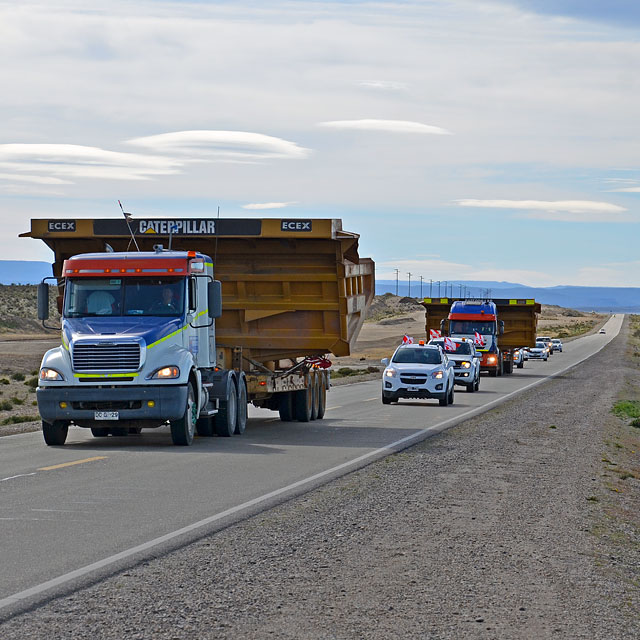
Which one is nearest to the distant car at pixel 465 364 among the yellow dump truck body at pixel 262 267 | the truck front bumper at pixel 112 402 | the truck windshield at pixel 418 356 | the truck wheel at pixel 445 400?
the truck windshield at pixel 418 356

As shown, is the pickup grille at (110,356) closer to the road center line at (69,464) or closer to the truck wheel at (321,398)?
the road center line at (69,464)

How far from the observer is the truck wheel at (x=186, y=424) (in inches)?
675

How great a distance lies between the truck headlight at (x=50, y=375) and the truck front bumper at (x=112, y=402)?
17 cm

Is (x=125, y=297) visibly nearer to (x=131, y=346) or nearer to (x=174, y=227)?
(x=131, y=346)

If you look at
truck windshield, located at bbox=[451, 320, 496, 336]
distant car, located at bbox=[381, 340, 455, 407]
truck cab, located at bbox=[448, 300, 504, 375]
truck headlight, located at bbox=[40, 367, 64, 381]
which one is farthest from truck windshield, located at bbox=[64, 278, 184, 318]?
truck windshield, located at bbox=[451, 320, 496, 336]

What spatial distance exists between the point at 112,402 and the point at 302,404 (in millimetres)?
7678

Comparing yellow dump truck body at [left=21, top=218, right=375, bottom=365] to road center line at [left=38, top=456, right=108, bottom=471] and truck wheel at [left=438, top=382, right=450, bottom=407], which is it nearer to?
road center line at [left=38, top=456, right=108, bottom=471]

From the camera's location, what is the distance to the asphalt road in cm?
861

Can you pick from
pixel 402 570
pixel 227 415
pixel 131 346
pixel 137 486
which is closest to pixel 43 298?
pixel 131 346

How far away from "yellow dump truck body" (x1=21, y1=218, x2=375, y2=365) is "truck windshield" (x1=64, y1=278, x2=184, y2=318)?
2.43m

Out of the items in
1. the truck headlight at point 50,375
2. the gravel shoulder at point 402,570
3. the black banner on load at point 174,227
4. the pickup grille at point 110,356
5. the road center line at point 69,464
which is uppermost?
the black banner on load at point 174,227

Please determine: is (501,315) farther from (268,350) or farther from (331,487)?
(331,487)

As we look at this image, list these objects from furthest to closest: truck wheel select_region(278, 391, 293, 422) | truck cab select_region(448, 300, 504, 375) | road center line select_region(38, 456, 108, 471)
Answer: truck cab select_region(448, 300, 504, 375) < truck wheel select_region(278, 391, 293, 422) < road center line select_region(38, 456, 108, 471)

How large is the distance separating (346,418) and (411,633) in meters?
18.4
